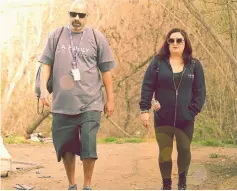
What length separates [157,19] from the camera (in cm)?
1329

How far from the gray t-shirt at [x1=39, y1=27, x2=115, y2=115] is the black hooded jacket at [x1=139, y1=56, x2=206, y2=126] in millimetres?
462

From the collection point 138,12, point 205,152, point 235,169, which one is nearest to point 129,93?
point 138,12

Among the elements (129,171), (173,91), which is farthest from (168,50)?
(129,171)

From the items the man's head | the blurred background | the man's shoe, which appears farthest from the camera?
the blurred background

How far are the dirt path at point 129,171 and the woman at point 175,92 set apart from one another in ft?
3.10

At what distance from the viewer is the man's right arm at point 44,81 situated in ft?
17.2

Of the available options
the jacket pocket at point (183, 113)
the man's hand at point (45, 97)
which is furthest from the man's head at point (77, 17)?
the jacket pocket at point (183, 113)

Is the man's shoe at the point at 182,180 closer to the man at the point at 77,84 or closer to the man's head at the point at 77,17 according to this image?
the man at the point at 77,84

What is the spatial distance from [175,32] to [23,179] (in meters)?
2.78

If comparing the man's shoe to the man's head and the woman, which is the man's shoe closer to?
the woman

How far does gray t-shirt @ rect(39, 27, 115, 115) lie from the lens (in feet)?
17.1

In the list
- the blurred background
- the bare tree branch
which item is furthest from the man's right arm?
the blurred background

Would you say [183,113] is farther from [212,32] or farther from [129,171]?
[129,171]

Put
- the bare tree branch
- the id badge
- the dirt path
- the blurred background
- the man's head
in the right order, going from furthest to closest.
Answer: the blurred background → the dirt path → the bare tree branch → the man's head → the id badge
